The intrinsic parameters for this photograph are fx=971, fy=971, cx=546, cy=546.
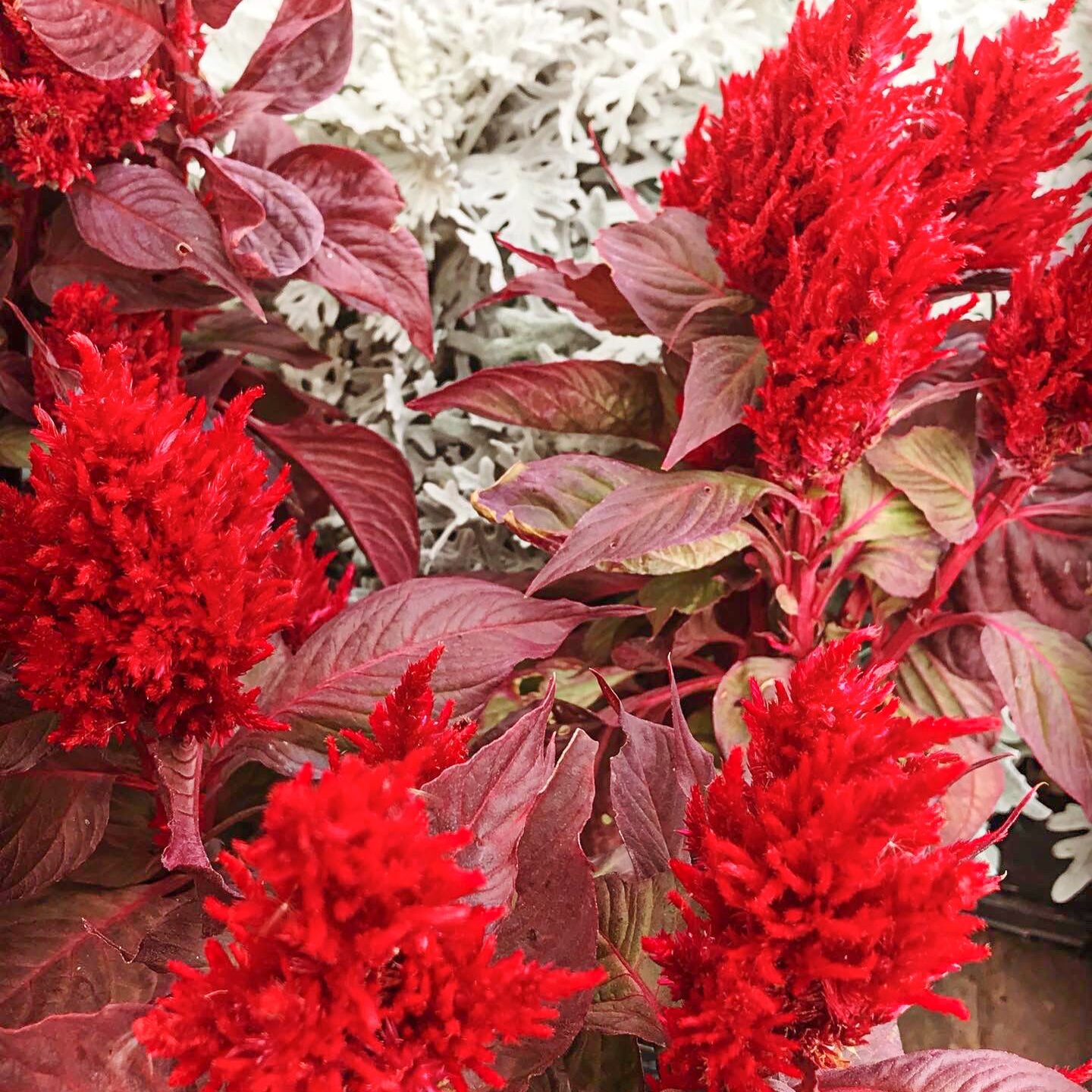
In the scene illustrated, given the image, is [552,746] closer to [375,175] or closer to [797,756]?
[797,756]

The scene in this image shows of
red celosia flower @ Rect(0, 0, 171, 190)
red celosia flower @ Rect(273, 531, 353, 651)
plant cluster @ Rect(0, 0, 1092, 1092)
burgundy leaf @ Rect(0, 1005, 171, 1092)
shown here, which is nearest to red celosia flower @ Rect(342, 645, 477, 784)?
plant cluster @ Rect(0, 0, 1092, 1092)

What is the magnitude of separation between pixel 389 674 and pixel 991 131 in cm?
50

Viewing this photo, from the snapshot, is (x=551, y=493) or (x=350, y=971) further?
(x=551, y=493)

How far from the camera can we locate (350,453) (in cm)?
83

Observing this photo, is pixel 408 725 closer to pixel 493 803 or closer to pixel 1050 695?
pixel 493 803

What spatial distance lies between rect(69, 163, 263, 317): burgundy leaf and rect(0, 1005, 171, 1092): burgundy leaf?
448mm

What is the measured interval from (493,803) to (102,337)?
421 millimetres

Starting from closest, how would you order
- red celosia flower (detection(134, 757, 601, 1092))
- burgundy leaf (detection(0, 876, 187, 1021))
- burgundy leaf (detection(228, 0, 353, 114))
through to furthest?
1. red celosia flower (detection(134, 757, 601, 1092))
2. burgundy leaf (detection(0, 876, 187, 1021))
3. burgundy leaf (detection(228, 0, 353, 114))

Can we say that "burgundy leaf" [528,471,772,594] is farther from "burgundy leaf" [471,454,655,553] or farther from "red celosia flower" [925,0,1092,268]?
"red celosia flower" [925,0,1092,268]

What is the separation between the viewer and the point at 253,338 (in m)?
0.85

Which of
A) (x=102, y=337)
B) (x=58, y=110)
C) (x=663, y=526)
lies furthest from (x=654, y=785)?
(x=58, y=110)

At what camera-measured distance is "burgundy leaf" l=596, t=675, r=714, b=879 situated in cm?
46

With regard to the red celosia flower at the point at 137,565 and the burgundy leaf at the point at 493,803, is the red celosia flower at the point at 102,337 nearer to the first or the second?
the red celosia flower at the point at 137,565

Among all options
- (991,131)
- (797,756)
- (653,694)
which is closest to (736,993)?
(797,756)
